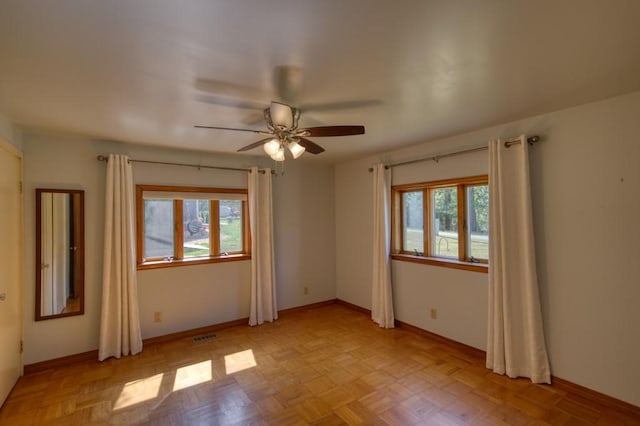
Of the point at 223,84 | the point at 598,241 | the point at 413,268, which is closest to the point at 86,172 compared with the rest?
the point at 223,84

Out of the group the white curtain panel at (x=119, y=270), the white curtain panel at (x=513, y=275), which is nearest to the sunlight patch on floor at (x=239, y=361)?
the white curtain panel at (x=119, y=270)

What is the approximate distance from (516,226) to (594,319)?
0.90 metres

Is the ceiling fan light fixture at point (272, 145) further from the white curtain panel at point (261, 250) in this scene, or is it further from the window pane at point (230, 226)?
the window pane at point (230, 226)

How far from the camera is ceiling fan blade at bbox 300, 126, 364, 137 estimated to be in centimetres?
A: 221

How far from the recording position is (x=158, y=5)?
1251mm

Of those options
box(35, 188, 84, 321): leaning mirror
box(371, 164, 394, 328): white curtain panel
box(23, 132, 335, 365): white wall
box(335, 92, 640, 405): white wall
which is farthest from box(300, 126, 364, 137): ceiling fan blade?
box(35, 188, 84, 321): leaning mirror

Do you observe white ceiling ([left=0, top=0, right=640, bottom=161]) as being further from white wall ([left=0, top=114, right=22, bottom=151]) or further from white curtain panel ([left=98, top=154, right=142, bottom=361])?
white curtain panel ([left=98, top=154, right=142, bottom=361])

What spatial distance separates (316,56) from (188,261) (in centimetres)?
318

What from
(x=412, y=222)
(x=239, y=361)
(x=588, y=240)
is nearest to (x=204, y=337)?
(x=239, y=361)

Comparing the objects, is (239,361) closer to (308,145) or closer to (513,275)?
(308,145)

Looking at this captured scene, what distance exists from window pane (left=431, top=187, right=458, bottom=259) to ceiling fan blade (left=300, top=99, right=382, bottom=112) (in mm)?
1786

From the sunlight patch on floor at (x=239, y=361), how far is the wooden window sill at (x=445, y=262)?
7.05 feet

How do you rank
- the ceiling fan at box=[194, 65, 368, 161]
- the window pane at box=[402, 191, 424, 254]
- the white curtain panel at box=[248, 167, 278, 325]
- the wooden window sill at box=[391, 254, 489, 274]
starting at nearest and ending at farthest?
the ceiling fan at box=[194, 65, 368, 161] < the wooden window sill at box=[391, 254, 489, 274] < the window pane at box=[402, 191, 424, 254] < the white curtain panel at box=[248, 167, 278, 325]

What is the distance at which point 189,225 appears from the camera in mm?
4141
